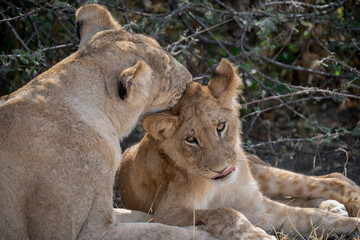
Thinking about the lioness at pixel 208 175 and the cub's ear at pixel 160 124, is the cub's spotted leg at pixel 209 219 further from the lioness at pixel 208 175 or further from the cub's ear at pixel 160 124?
the cub's ear at pixel 160 124

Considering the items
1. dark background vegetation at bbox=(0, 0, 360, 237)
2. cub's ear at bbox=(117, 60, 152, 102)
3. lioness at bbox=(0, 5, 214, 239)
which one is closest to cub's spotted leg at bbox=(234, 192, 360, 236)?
lioness at bbox=(0, 5, 214, 239)

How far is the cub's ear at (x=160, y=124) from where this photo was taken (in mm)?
3094

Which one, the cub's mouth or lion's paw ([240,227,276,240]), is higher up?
the cub's mouth

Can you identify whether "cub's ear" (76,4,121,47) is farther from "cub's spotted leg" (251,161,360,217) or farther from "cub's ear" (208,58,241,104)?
"cub's spotted leg" (251,161,360,217)

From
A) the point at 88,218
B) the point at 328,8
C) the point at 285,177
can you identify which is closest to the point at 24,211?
the point at 88,218

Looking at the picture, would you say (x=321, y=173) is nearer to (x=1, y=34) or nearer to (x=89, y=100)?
(x=89, y=100)

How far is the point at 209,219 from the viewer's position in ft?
9.96

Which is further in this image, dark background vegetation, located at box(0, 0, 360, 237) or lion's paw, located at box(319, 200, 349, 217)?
dark background vegetation, located at box(0, 0, 360, 237)

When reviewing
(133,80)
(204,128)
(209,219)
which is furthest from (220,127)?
(133,80)

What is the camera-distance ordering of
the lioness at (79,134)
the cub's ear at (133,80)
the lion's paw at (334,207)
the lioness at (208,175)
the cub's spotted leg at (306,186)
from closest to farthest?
the lioness at (79,134)
the cub's ear at (133,80)
the lioness at (208,175)
the lion's paw at (334,207)
the cub's spotted leg at (306,186)

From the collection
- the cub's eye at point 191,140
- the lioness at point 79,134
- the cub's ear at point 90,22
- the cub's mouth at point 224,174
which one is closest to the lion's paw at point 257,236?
the lioness at point 79,134

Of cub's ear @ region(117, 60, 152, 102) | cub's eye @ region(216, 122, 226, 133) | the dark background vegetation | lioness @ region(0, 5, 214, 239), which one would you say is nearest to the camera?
lioness @ region(0, 5, 214, 239)

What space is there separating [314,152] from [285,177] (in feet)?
3.33

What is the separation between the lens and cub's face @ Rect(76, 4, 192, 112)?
286cm
